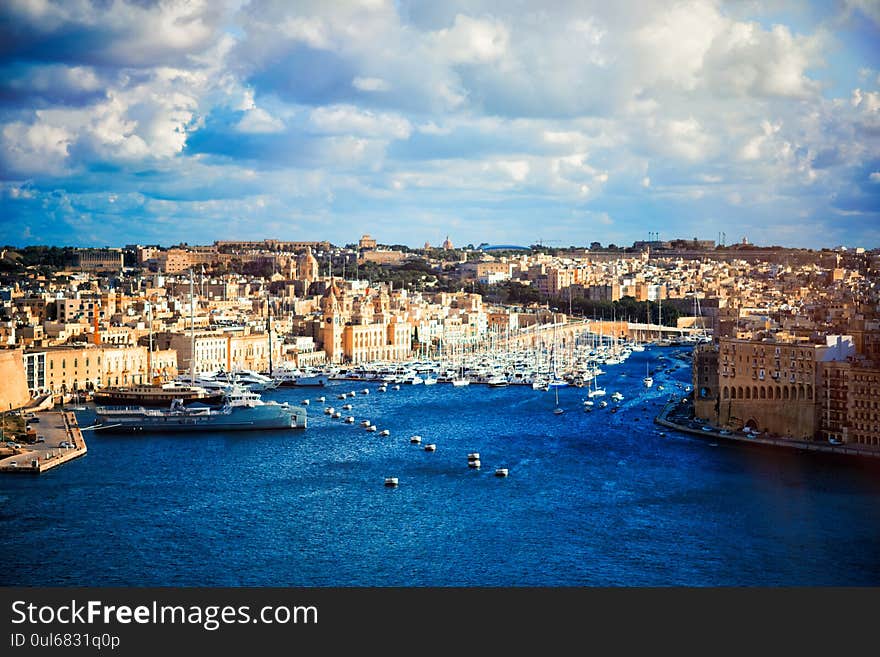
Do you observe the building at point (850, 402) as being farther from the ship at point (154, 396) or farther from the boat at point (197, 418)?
the ship at point (154, 396)

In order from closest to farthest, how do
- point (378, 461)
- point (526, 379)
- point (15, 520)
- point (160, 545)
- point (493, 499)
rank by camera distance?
point (160, 545), point (15, 520), point (493, 499), point (378, 461), point (526, 379)

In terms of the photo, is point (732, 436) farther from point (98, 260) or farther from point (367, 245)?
point (367, 245)

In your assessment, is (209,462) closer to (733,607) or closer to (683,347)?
(733,607)

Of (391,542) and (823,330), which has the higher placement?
(823,330)

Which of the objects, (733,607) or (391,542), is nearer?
(733,607)

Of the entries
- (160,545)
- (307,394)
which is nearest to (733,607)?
(160,545)
